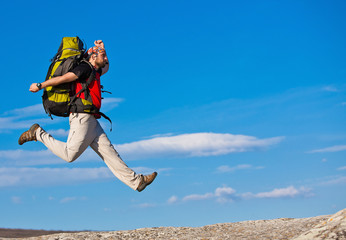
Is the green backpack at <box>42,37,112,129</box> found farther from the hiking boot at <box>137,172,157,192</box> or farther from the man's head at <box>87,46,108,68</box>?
the hiking boot at <box>137,172,157,192</box>

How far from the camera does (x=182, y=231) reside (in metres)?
8.47

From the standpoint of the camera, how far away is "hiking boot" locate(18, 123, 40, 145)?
789 centimetres

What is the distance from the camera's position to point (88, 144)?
7551 mm

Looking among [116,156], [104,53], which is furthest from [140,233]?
[104,53]

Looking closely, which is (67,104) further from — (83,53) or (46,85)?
(83,53)

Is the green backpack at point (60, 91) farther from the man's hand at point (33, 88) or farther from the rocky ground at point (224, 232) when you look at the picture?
the rocky ground at point (224, 232)

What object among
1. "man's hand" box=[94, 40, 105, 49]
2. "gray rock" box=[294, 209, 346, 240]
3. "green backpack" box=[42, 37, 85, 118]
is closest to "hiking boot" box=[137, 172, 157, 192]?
"green backpack" box=[42, 37, 85, 118]

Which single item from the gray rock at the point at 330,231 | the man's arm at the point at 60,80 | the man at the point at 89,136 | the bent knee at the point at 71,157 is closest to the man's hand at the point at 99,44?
the man at the point at 89,136

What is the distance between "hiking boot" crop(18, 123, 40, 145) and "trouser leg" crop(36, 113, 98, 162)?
56 centimetres

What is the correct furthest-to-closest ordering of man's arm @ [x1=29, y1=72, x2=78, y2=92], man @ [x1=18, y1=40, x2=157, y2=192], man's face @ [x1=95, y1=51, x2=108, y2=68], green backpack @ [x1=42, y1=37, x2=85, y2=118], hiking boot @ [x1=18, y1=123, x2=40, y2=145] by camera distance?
hiking boot @ [x1=18, y1=123, x2=40, y2=145]
man's face @ [x1=95, y1=51, x2=108, y2=68]
green backpack @ [x1=42, y1=37, x2=85, y2=118]
man @ [x1=18, y1=40, x2=157, y2=192]
man's arm @ [x1=29, y1=72, x2=78, y2=92]

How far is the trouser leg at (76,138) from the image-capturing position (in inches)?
289

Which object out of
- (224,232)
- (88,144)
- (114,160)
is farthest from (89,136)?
(224,232)

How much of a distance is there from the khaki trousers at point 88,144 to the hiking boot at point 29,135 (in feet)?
0.31

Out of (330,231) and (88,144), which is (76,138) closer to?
(88,144)
